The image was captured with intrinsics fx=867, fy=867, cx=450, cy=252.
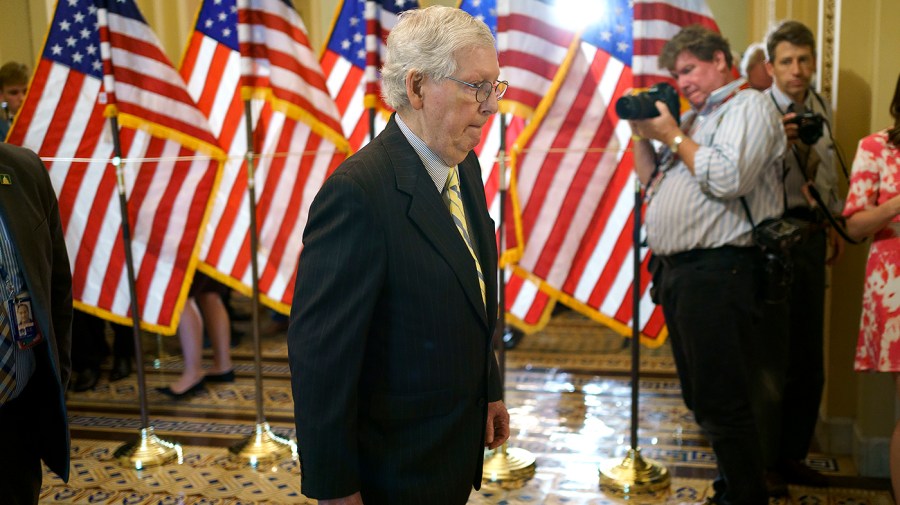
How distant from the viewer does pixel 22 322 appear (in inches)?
74.2

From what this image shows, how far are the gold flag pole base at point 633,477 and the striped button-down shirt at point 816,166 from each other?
1155 mm

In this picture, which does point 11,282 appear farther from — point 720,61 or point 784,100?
point 784,100

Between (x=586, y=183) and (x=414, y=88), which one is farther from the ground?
(x=414, y=88)

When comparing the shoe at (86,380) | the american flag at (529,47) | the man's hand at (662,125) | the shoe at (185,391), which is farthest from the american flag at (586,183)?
the shoe at (86,380)

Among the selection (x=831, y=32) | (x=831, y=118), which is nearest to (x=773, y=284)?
(x=831, y=118)

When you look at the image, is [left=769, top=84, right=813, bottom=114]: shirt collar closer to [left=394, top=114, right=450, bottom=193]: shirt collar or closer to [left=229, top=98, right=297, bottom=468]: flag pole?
[left=229, top=98, right=297, bottom=468]: flag pole

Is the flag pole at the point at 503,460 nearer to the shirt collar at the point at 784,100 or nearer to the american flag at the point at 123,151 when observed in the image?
the shirt collar at the point at 784,100

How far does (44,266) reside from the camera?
193 centimetres

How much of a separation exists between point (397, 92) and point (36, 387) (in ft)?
3.59

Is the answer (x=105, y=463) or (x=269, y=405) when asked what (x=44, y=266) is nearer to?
(x=105, y=463)

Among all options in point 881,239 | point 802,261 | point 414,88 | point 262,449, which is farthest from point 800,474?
point 414,88

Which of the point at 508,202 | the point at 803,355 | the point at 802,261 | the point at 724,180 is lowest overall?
the point at 803,355

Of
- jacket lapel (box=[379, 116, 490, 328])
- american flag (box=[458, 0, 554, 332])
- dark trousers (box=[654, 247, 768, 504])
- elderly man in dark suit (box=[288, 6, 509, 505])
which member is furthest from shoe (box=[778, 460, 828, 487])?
jacket lapel (box=[379, 116, 490, 328])

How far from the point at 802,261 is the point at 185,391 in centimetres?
339
